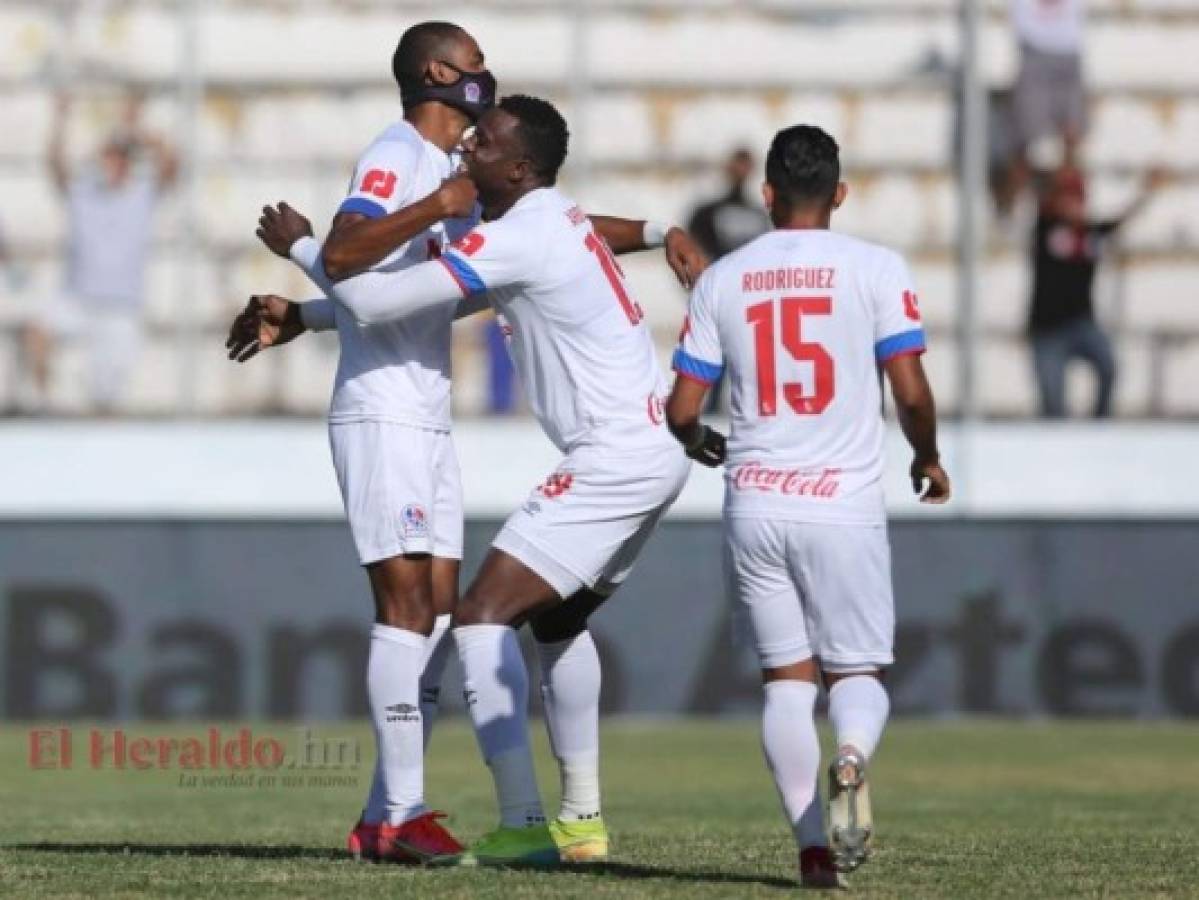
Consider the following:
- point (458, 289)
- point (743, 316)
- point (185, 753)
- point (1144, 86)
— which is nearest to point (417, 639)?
point (458, 289)

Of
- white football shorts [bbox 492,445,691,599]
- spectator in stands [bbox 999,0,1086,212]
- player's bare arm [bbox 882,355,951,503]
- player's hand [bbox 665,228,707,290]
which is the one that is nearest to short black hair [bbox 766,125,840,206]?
player's bare arm [bbox 882,355,951,503]

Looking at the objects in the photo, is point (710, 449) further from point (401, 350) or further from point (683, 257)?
point (401, 350)

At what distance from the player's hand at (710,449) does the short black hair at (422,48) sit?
5.18 ft

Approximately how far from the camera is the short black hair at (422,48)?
28.1ft

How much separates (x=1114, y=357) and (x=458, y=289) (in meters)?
10.5

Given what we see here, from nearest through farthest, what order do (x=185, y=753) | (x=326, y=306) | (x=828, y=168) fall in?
(x=828, y=168) → (x=326, y=306) → (x=185, y=753)

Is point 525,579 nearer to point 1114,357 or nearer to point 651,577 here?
point 651,577

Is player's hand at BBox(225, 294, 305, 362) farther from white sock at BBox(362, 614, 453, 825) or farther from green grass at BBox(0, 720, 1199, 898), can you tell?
green grass at BBox(0, 720, 1199, 898)

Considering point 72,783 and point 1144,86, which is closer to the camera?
point 72,783

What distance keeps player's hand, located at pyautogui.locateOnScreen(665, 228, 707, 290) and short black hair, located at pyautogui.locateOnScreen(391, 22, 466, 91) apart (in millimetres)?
878

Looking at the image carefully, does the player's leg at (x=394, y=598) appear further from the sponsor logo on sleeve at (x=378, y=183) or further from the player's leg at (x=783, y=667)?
the player's leg at (x=783, y=667)

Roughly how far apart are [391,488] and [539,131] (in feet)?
3.75

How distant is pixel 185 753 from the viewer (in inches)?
598

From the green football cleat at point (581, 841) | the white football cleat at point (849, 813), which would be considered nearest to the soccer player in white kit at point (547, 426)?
the green football cleat at point (581, 841)
